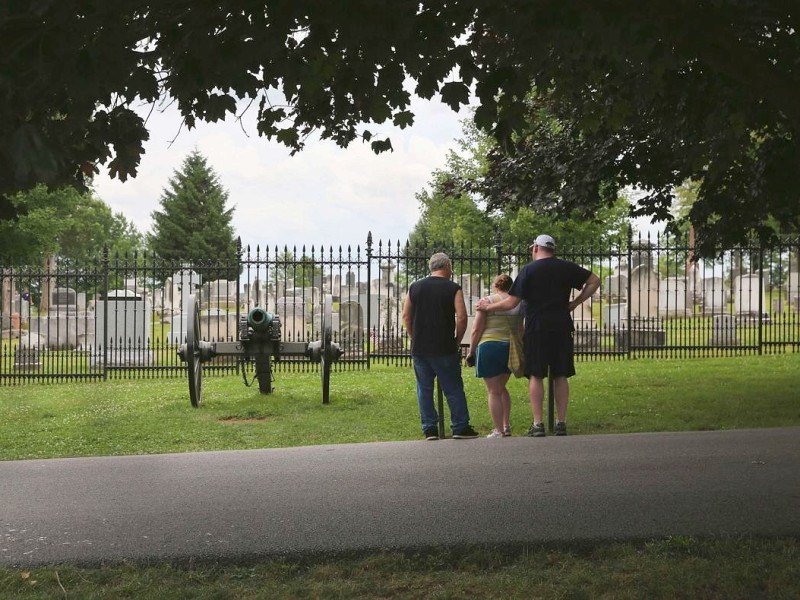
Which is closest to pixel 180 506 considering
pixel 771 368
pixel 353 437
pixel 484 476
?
pixel 484 476

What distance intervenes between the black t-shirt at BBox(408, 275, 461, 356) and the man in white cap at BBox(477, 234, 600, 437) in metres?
0.31

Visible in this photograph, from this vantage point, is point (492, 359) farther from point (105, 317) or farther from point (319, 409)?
point (105, 317)

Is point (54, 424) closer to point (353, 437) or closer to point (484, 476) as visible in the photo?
point (353, 437)

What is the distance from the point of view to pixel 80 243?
79.2 meters

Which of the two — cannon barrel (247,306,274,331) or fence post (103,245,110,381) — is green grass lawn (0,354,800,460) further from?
cannon barrel (247,306,274,331)

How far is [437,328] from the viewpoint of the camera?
9.53 metres

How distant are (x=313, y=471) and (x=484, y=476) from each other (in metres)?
1.42

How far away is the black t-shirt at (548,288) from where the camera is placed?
30.7 feet

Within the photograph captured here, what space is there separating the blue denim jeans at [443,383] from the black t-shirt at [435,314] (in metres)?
0.10

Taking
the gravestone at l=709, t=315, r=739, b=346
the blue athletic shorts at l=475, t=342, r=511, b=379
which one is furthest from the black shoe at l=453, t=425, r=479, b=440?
the gravestone at l=709, t=315, r=739, b=346

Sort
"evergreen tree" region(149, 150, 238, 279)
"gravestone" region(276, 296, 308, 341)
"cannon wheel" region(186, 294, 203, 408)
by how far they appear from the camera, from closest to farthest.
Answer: "cannon wheel" region(186, 294, 203, 408) < "gravestone" region(276, 296, 308, 341) < "evergreen tree" region(149, 150, 238, 279)

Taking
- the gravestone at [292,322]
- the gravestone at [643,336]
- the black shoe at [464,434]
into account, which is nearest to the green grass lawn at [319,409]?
the black shoe at [464,434]

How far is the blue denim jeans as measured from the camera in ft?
31.6

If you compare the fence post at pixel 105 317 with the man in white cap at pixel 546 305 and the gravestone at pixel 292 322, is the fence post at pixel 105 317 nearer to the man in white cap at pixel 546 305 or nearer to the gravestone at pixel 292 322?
the gravestone at pixel 292 322
